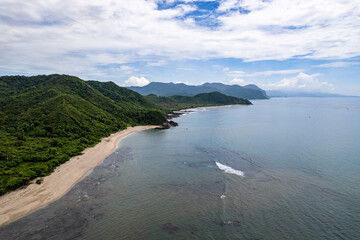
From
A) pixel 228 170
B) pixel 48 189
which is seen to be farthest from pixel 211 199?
pixel 48 189

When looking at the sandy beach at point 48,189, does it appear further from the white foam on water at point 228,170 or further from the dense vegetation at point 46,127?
the white foam on water at point 228,170

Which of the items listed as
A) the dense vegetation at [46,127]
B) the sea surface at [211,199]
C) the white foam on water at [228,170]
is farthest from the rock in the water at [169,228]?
the dense vegetation at [46,127]

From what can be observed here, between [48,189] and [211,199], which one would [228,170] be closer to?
[211,199]

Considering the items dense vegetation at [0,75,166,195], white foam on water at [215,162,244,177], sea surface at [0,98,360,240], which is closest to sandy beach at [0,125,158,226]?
sea surface at [0,98,360,240]

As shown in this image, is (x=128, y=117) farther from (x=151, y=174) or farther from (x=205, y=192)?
(x=205, y=192)

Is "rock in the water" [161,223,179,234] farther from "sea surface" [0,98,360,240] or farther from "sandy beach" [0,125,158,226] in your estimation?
"sandy beach" [0,125,158,226]

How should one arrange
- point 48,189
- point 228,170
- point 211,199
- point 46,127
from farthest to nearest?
point 46,127 → point 228,170 → point 48,189 → point 211,199
